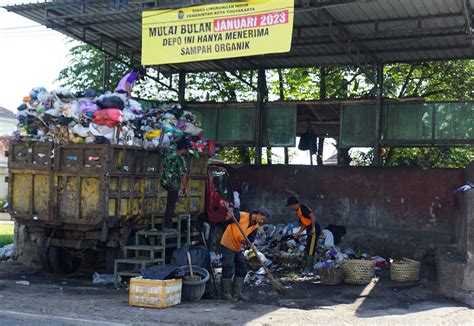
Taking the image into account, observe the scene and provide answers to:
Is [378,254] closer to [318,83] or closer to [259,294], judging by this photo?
[259,294]

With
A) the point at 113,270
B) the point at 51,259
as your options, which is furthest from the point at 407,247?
the point at 51,259

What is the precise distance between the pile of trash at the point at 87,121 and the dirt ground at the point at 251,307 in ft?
7.94

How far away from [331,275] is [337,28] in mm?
5589

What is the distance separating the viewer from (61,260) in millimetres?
10633

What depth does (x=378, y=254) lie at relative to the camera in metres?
12.9

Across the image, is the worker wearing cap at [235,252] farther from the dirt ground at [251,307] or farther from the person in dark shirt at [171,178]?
the person in dark shirt at [171,178]

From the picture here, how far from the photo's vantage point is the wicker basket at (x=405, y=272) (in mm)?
10414

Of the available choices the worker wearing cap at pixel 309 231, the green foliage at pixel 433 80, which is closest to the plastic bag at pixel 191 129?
the worker wearing cap at pixel 309 231

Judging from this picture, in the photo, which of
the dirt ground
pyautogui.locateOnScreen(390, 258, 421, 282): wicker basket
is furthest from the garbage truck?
pyautogui.locateOnScreen(390, 258, 421, 282): wicker basket

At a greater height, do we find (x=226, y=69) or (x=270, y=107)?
(x=226, y=69)

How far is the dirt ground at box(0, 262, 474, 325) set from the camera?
7.19 m

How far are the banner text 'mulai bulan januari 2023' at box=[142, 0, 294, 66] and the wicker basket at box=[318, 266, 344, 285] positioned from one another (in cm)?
381

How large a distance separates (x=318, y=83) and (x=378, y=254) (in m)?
10.2

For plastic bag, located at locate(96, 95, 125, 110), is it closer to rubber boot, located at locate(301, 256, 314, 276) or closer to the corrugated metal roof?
the corrugated metal roof
